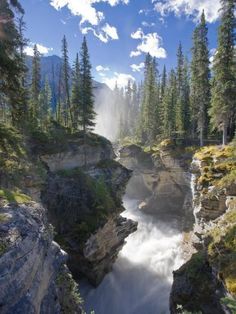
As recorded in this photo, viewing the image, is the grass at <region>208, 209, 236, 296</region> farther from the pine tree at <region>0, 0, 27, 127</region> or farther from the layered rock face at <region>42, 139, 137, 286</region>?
the layered rock face at <region>42, 139, 137, 286</region>

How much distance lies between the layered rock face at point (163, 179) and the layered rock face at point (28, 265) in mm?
28007

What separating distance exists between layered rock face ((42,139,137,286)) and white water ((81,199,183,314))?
1484mm

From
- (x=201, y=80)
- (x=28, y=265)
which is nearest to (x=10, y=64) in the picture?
(x=28, y=265)

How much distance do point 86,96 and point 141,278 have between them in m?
22.4

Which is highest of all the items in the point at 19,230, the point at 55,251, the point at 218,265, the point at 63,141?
the point at 63,141

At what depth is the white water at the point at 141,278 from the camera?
24047 millimetres

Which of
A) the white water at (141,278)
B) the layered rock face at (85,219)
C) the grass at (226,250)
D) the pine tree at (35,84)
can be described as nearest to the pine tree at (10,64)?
the grass at (226,250)

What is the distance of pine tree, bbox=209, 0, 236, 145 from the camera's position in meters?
29.2

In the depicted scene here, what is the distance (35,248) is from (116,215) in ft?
67.2

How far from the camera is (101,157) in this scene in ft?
120

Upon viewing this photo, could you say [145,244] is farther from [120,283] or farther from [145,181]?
[145,181]

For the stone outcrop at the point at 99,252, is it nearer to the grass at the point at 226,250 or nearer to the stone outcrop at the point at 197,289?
the stone outcrop at the point at 197,289

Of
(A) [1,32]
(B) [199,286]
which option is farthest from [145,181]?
(A) [1,32]

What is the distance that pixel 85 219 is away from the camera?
25.8 metres
